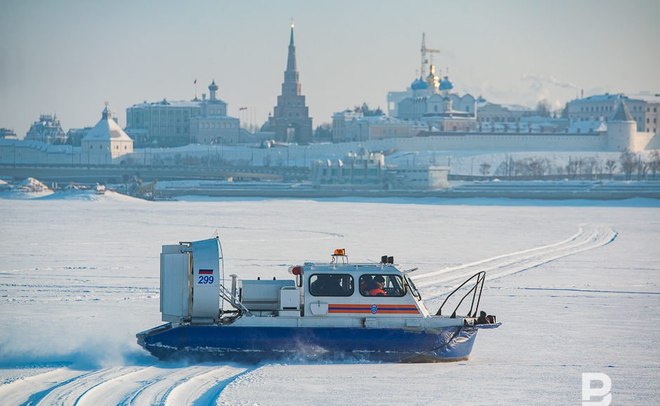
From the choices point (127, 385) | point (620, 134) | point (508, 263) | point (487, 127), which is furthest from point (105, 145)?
point (127, 385)

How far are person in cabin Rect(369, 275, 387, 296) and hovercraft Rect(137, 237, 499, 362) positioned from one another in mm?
16

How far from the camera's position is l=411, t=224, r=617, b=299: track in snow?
94.3 ft

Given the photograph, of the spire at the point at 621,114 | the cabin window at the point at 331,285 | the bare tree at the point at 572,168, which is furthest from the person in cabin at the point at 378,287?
the spire at the point at 621,114

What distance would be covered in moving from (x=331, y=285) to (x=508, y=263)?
53.7ft

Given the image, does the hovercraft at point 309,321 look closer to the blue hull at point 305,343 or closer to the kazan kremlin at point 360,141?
the blue hull at point 305,343

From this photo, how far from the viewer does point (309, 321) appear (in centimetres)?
1900

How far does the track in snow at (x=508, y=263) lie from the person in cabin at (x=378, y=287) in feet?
22.9

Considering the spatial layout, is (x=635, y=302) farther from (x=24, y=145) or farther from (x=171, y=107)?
(x=171, y=107)

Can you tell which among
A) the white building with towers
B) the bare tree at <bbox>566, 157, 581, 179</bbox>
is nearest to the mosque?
the bare tree at <bbox>566, 157, 581, 179</bbox>

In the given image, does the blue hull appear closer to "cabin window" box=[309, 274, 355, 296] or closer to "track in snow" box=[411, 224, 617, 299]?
"cabin window" box=[309, 274, 355, 296]

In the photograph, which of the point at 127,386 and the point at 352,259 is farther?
the point at 352,259

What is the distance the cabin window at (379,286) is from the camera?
62.9ft

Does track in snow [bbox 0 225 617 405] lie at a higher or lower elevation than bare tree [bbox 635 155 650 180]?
lower

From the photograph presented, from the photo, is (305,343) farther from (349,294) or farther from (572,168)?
(572,168)
